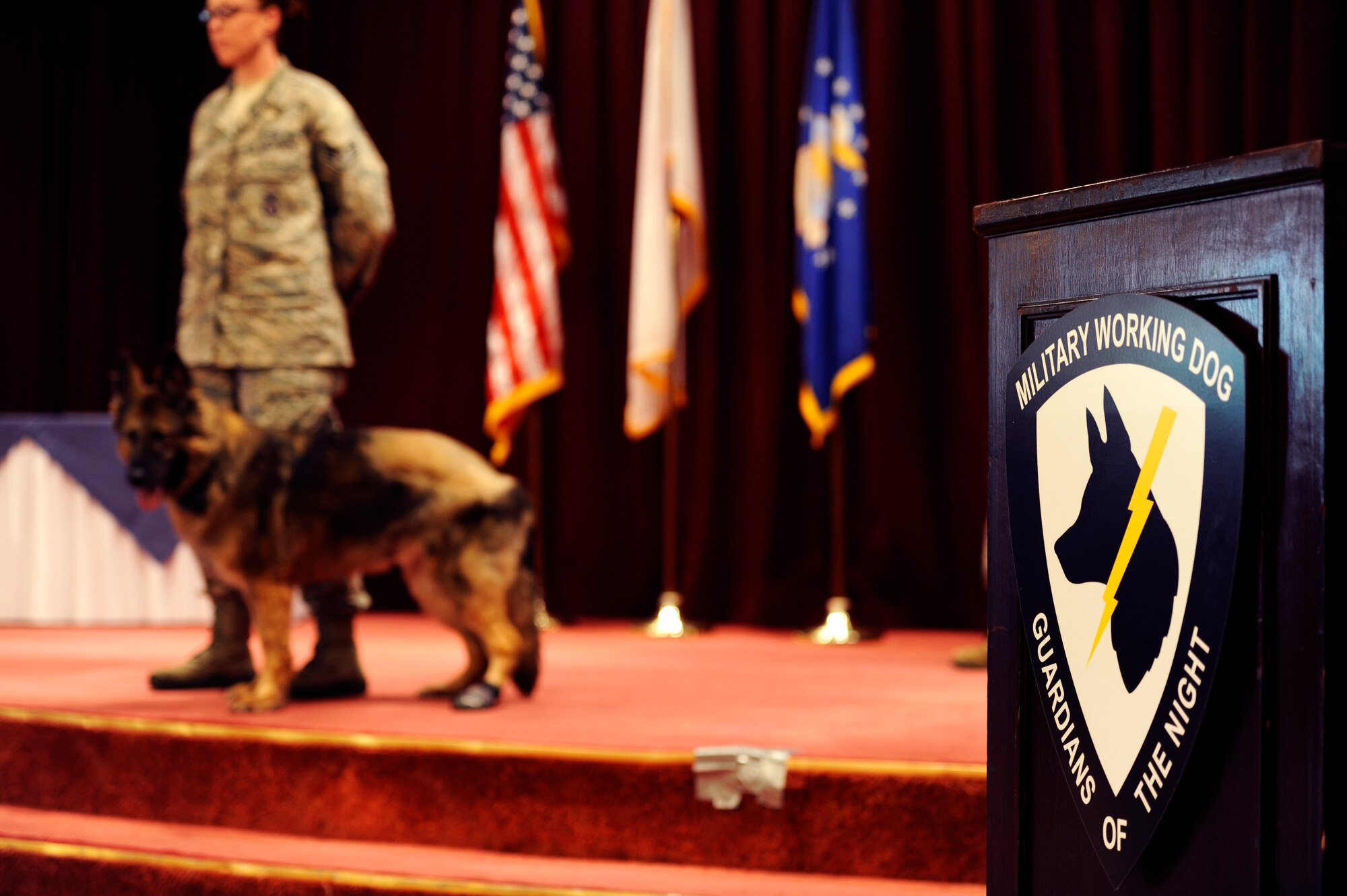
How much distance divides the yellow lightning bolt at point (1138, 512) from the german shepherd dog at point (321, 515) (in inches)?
92.7

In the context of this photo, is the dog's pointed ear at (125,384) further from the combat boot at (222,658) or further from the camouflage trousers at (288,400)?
the combat boot at (222,658)

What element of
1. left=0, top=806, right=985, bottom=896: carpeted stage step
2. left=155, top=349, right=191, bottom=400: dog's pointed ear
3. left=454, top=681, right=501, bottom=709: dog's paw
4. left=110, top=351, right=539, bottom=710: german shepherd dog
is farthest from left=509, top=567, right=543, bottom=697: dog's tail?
left=155, top=349, right=191, bottom=400: dog's pointed ear

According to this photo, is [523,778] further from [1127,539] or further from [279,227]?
[1127,539]

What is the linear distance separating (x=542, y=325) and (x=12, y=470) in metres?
2.11

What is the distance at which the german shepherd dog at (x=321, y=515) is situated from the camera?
3.33 m

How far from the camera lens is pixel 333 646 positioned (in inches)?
144

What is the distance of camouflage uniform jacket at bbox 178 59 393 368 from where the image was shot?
362 cm

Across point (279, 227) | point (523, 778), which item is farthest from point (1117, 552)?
point (279, 227)

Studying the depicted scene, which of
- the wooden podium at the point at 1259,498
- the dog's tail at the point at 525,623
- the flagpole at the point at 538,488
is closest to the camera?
the wooden podium at the point at 1259,498

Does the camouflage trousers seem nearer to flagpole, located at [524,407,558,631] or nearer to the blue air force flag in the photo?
flagpole, located at [524,407,558,631]

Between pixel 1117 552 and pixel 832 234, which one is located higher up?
pixel 832 234

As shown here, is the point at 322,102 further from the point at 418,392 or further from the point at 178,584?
the point at 418,392

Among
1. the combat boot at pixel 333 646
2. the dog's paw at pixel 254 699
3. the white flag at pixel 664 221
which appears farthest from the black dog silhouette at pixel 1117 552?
the white flag at pixel 664 221

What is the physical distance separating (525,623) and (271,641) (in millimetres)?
641
